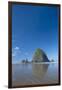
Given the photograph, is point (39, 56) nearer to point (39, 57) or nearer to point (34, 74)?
point (39, 57)

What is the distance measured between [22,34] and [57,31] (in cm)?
46

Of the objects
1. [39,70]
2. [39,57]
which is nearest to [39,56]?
[39,57]

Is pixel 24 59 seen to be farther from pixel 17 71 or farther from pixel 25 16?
pixel 25 16

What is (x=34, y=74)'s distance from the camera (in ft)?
8.70

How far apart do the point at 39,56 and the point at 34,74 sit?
0.78 ft

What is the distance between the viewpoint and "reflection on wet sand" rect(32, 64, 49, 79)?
8.70 feet

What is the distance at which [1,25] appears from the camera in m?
2.58

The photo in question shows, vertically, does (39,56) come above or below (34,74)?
above

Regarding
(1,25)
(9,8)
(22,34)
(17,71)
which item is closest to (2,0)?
(9,8)

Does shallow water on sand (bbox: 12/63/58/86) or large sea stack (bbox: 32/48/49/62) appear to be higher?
large sea stack (bbox: 32/48/49/62)

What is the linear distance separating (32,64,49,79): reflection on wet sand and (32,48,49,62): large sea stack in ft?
0.21

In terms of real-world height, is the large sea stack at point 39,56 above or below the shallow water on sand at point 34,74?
above

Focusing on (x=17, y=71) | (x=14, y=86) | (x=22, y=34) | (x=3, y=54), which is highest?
(x=22, y=34)

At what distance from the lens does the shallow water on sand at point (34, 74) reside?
2602mm
